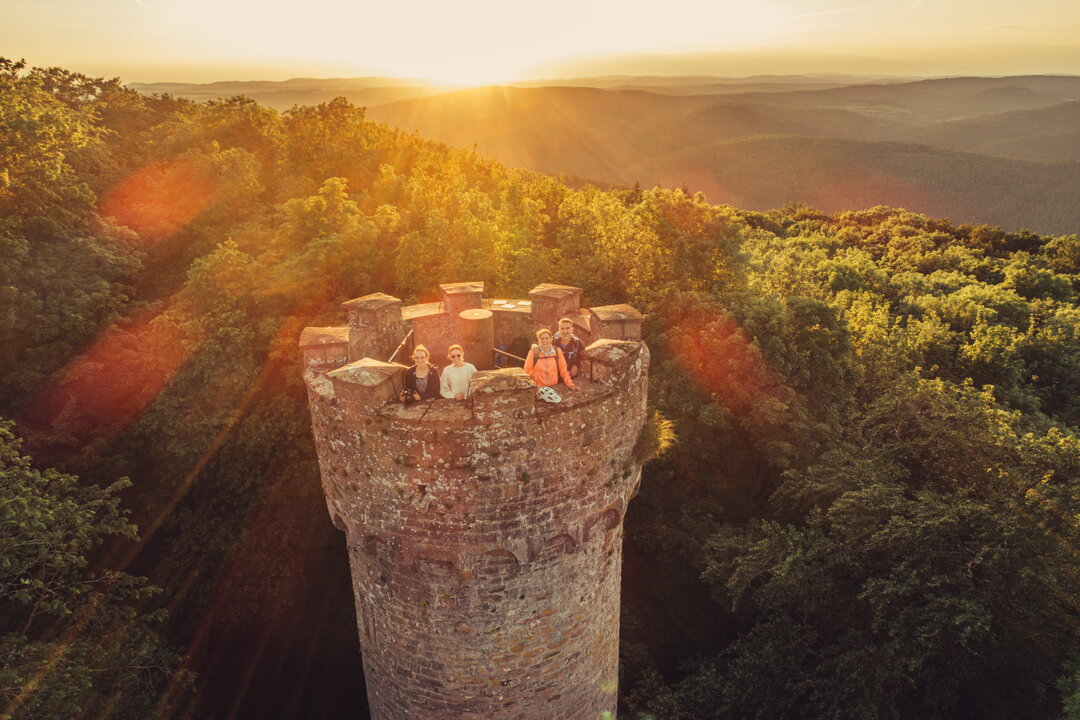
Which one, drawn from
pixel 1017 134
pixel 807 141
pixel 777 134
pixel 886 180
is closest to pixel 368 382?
pixel 886 180

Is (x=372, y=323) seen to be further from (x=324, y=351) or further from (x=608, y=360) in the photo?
(x=608, y=360)

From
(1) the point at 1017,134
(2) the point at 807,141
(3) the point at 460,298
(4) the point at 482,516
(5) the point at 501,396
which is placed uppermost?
(1) the point at 1017,134

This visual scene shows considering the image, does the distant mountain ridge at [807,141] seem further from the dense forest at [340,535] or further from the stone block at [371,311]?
the stone block at [371,311]

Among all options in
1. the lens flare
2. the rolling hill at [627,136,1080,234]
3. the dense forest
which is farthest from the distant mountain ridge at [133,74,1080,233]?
the dense forest

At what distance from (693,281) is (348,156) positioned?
1668 centimetres

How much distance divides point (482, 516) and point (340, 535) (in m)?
9.21

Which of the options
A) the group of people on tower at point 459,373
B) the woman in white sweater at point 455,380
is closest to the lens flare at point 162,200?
the group of people on tower at point 459,373

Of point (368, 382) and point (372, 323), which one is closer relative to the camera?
point (368, 382)

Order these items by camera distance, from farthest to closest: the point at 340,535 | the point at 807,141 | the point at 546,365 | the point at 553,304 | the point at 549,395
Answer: the point at 807,141 → the point at 340,535 → the point at 553,304 → the point at 546,365 → the point at 549,395

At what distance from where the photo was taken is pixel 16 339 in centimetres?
1388

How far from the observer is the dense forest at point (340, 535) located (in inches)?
384

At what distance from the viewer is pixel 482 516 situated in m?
6.51

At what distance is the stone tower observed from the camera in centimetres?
620

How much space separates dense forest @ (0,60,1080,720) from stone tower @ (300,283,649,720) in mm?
4586
